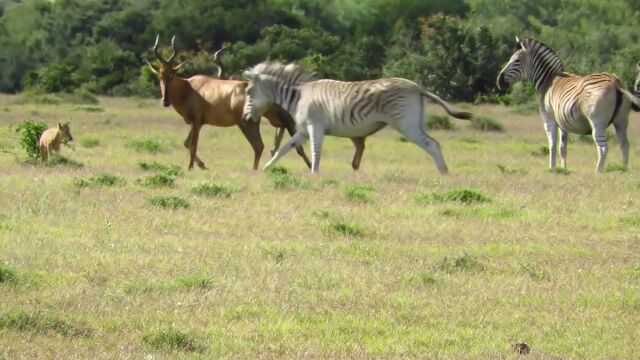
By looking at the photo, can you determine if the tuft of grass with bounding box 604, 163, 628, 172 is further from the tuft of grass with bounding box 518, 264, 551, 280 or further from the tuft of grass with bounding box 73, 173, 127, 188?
the tuft of grass with bounding box 518, 264, 551, 280

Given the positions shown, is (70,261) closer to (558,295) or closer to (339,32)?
(558,295)

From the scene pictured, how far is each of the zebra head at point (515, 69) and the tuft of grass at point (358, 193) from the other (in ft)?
16.4

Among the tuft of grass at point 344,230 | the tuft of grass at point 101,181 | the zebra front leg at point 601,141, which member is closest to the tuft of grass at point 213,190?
the tuft of grass at point 101,181

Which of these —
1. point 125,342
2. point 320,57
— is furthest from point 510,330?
point 320,57

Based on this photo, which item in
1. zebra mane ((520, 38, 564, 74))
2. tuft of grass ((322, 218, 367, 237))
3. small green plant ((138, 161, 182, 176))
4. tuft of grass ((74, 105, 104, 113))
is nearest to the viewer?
tuft of grass ((322, 218, 367, 237))

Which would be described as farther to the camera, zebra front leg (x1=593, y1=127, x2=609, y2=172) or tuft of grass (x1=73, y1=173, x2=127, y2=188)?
zebra front leg (x1=593, y1=127, x2=609, y2=172)

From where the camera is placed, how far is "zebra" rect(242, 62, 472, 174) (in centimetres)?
1738

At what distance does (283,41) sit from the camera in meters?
49.5

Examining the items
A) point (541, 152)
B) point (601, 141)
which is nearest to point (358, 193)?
point (601, 141)

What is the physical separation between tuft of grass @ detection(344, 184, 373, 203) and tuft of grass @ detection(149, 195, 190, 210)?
1884 mm

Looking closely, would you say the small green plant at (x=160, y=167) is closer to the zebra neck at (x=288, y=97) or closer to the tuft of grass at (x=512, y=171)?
the zebra neck at (x=288, y=97)

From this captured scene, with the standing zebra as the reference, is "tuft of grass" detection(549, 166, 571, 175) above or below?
below

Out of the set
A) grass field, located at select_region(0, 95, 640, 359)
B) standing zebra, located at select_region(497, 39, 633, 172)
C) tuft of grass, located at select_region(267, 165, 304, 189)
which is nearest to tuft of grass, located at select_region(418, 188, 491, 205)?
grass field, located at select_region(0, 95, 640, 359)

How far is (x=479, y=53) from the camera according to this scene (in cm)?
4294
